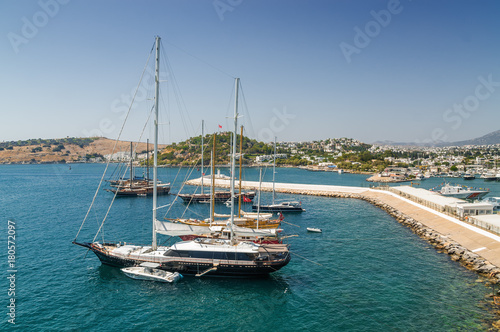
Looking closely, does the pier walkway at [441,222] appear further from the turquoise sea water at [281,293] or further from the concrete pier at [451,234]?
the turquoise sea water at [281,293]


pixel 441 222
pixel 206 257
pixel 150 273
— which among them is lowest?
pixel 150 273

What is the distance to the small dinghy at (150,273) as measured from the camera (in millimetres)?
22500

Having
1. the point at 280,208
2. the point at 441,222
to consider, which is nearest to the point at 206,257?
the point at 280,208

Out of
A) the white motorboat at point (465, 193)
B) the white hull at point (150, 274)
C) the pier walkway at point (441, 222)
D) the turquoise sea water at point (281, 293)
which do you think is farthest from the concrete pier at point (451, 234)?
the white hull at point (150, 274)

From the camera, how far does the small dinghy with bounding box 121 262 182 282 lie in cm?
2250

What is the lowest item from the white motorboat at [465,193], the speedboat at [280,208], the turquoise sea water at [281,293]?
the turquoise sea water at [281,293]

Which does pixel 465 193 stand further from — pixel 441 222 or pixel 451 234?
pixel 451 234

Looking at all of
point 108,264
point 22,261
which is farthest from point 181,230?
point 22,261

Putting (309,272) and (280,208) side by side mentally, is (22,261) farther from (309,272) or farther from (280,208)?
(280,208)

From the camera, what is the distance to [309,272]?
24953 mm

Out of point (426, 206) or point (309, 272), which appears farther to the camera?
point (426, 206)

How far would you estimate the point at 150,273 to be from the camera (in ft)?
74.8

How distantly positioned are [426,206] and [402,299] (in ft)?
101

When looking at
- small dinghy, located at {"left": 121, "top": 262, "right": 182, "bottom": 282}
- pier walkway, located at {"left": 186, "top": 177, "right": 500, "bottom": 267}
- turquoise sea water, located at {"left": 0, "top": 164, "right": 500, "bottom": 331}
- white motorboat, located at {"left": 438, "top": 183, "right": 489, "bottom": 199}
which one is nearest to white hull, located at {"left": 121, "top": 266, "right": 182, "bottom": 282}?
small dinghy, located at {"left": 121, "top": 262, "right": 182, "bottom": 282}
